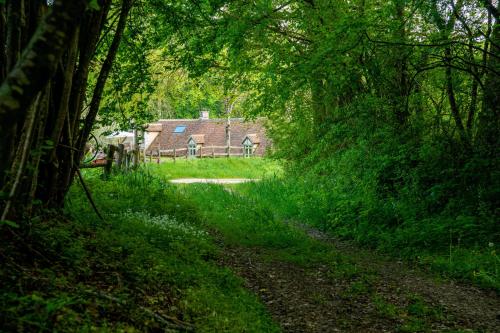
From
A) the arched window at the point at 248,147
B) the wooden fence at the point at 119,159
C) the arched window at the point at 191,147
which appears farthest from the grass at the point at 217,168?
the arched window at the point at 191,147

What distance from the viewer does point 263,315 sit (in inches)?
209

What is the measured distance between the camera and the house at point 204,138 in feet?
192

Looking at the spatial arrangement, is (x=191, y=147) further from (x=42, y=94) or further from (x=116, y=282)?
(x=116, y=282)

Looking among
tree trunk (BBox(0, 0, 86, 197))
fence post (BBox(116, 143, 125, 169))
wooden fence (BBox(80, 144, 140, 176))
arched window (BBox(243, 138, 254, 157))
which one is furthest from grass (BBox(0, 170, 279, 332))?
arched window (BBox(243, 138, 254, 157))

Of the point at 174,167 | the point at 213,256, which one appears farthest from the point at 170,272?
the point at 174,167

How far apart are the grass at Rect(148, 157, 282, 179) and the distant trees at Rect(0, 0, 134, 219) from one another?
22.8 m

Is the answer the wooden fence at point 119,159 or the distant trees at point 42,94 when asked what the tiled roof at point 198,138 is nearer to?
the wooden fence at point 119,159

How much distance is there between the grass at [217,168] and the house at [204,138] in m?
16.9

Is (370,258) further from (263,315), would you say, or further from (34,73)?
(34,73)

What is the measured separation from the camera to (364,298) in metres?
6.18

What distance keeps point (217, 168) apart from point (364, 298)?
30916 millimetres

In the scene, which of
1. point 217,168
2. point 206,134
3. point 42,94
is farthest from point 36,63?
point 206,134

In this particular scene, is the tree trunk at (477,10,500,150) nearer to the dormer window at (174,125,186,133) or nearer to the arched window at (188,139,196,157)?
the arched window at (188,139,196,157)

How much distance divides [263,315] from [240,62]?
10423 millimetres
